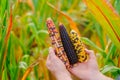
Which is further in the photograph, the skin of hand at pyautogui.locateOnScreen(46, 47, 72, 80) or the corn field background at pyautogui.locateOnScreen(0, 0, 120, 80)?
the corn field background at pyautogui.locateOnScreen(0, 0, 120, 80)

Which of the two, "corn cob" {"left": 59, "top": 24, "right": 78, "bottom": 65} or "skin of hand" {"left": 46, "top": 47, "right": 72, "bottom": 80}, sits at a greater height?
"corn cob" {"left": 59, "top": 24, "right": 78, "bottom": 65}

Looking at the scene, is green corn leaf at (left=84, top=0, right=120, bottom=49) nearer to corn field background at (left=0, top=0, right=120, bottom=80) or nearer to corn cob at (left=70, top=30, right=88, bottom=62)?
corn field background at (left=0, top=0, right=120, bottom=80)

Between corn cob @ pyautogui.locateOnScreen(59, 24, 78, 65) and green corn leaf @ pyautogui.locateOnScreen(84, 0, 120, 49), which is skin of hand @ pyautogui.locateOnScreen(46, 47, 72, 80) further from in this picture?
green corn leaf @ pyautogui.locateOnScreen(84, 0, 120, 49)

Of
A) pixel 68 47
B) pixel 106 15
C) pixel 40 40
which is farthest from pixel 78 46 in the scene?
pixel 40 40

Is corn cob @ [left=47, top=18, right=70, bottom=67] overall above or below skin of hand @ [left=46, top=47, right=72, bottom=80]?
above

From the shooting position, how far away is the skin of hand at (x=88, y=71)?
1279mm

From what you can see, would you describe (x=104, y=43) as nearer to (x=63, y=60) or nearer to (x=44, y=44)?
(x=44, y=44)

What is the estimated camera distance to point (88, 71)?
129cm

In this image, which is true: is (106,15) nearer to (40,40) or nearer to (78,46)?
(78,46)

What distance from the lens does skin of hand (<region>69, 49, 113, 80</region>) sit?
128cm

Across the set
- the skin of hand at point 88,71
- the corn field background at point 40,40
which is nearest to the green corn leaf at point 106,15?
the corn field background at point 40,40

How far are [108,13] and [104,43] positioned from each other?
0.38 meters

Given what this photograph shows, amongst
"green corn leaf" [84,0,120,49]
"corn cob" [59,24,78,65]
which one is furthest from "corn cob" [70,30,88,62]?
"green corn leaf" [84,0,120,49]

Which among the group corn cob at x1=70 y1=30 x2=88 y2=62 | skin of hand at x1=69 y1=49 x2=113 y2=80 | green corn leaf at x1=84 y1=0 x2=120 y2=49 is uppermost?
green corn leaf at x1=84 y1=0 x2=120 y2=49
